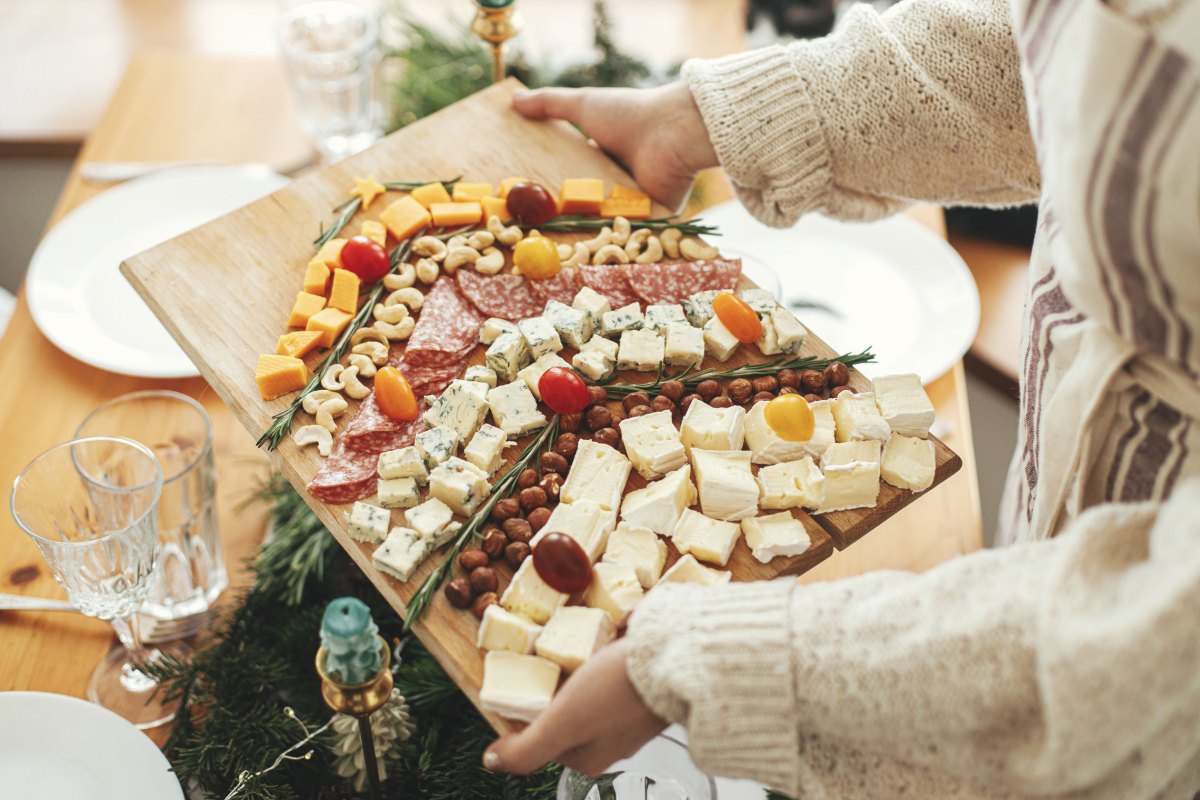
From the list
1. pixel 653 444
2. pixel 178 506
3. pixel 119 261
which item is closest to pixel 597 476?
pixel 653 444

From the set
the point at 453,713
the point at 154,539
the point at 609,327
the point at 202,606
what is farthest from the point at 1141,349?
the point at 202,606

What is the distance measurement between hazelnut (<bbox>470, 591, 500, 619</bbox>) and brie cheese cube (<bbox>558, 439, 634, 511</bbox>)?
13cm

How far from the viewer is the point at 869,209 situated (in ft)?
4.17

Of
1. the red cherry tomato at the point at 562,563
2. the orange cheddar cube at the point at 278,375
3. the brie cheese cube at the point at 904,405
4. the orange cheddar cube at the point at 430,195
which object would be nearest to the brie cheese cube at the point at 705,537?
the red cherry tomato at the point at 562,563

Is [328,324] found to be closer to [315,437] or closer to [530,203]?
[315,437]

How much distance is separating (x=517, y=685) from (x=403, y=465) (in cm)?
25

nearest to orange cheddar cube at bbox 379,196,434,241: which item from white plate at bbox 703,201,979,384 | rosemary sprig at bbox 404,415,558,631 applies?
rosemary sprig at bbox 404,415,558,631

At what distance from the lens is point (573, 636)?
2.91 feet

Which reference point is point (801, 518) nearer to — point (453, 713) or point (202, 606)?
point (453, 713)

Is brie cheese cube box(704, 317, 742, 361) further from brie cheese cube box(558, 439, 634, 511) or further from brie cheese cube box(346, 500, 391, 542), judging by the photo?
brie cheese cube box(346, 500, 391, 542)

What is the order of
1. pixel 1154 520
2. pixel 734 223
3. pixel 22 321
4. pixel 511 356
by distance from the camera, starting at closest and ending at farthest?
pixel 1154 520
pixel 511 356
pixel 22 321
pixel 734 223

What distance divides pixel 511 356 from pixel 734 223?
67cm

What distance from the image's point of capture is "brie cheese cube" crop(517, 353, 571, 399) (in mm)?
1102

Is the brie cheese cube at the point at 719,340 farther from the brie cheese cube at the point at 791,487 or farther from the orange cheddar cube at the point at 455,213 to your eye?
the orange cheddar cube at the point at 455,213
